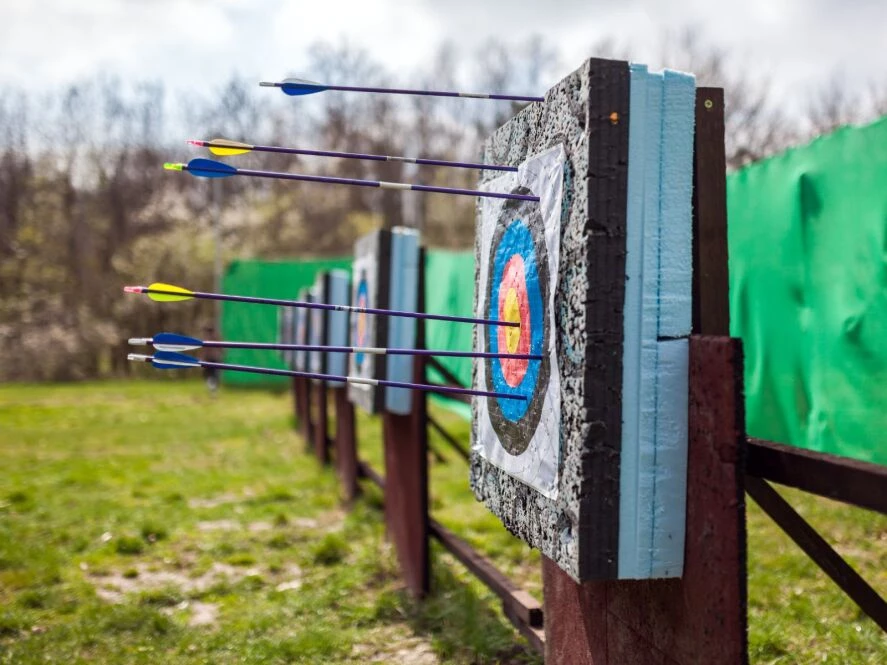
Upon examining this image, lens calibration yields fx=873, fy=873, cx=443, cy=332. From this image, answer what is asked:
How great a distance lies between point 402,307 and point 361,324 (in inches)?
17.1

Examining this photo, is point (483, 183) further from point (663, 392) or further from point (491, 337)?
point (663, 392)

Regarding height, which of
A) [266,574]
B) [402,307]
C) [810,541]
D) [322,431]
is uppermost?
[402,307]

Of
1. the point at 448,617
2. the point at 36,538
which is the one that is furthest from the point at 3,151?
the point at 448,617

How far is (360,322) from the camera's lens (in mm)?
3773

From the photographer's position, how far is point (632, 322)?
4.01ft

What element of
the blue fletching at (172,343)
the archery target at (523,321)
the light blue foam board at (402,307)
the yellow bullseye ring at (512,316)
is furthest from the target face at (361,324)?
the blue fletching at (172,343)

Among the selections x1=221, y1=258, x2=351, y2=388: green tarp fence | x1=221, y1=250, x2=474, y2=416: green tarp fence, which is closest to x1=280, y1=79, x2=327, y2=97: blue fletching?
x1=221, y1=250, x2=474, y2=416: green tarp fence

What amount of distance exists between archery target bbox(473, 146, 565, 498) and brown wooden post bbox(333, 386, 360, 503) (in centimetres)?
318

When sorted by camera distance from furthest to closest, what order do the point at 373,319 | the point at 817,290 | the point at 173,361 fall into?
the point at 373,319 < the point at 817,290 < the point at 173,361

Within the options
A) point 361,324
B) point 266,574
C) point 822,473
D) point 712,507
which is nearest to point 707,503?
point 712,507

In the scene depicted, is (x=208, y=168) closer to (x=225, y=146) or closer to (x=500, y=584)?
(x=225, y=146)

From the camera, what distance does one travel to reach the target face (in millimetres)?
3578

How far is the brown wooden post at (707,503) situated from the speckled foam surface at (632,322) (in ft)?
0.12

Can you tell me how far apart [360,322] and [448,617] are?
1323 mm
